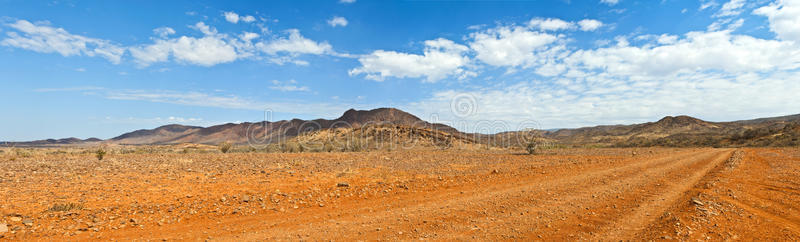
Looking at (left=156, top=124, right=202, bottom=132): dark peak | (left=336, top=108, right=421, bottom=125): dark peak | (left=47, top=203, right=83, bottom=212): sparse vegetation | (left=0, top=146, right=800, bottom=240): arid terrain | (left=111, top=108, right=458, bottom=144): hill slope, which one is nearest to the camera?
(left=0, top=146, right=800, bottom=240): arid terrain

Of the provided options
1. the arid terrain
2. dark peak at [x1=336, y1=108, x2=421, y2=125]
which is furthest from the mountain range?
the arid terrain

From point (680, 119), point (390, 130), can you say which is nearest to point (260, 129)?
point (390, 130)

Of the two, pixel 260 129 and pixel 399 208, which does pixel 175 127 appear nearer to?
pixel 260 129

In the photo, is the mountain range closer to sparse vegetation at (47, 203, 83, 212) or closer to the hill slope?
the hill slope

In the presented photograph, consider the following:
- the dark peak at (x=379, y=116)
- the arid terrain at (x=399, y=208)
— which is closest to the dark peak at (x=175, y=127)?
the dark peak at (x=379, y=116)

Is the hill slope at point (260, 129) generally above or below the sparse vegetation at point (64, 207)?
above

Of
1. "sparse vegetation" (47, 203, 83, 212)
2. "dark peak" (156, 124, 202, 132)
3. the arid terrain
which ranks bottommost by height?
the arid terrain

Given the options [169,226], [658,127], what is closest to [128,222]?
[169,226]

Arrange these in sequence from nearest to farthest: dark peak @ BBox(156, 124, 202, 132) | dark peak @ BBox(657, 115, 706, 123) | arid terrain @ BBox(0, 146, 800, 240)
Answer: arid terrain @ BBox(0, 146, 800, 240) < dark peak @ BBox(657, 115, 706, 123) < dark peak @ BBox(156, 124, 202, 132)

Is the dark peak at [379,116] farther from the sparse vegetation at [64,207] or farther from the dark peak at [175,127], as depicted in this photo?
the sparse vegetation at [64,207]

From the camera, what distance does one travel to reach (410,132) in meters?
53.0

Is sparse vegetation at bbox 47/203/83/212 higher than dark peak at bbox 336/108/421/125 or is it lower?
lower

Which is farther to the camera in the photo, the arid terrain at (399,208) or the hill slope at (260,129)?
the hill slope at (260,129)

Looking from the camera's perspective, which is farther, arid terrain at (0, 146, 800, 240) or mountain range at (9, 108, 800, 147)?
mountain range at (9, 108, 800, 147)
